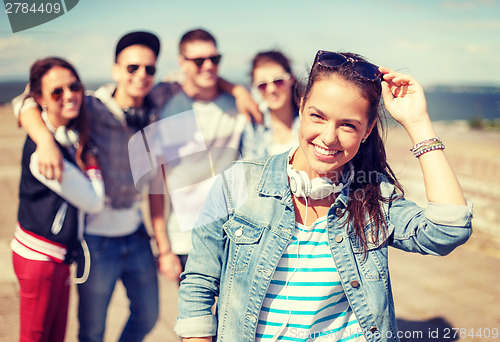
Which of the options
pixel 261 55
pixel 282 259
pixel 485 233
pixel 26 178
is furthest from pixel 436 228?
pixel 485 233

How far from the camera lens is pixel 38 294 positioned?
95.5 inches

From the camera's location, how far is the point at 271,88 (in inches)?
135

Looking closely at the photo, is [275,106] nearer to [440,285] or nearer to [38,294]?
[38,294]

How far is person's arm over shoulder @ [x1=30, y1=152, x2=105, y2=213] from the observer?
7.93ft

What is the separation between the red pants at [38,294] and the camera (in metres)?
2.41

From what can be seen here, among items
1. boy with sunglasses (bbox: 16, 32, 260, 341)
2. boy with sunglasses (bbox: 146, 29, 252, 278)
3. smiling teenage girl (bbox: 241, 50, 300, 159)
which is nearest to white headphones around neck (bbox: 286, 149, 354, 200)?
boy with sunglasses (bbox: 146, 29, 252, 278)

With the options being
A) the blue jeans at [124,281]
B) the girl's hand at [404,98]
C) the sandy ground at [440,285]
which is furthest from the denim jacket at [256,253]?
the sandy ground at [440,285]

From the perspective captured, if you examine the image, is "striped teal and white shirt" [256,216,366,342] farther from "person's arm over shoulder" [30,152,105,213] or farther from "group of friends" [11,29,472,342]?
"person's arm over shoulder" [30,152,105,213]

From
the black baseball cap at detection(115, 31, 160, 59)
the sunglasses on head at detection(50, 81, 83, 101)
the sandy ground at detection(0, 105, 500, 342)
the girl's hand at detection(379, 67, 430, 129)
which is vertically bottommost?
the sandy ground at detection(0, 105, 500, 342)

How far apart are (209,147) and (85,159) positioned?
0.78 m

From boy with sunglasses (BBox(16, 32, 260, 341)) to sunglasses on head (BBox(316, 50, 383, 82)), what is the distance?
1.47 m

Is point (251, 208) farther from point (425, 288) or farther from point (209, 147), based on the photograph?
point (425, 288)

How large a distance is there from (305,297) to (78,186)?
1.40 meters

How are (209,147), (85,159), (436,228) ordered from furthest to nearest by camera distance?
(209,147)
(85,159)
(436,228)
